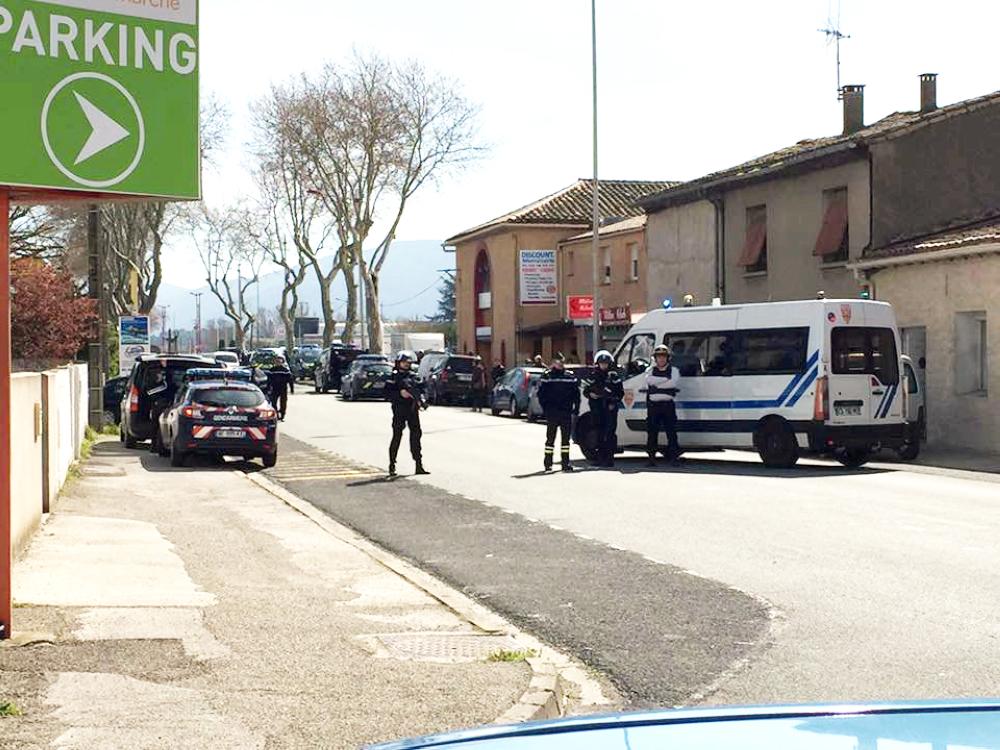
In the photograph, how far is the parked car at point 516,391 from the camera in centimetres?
4019

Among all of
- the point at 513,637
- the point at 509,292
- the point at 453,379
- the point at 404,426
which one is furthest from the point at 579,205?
the point at 513,637

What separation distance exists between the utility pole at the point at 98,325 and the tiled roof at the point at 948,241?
598 inches

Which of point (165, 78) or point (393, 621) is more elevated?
point (165, 78)

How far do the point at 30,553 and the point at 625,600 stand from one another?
502 centimetres

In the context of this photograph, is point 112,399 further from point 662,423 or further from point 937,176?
point 937,176

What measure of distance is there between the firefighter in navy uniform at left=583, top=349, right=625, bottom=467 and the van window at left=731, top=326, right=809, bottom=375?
73.2 inches

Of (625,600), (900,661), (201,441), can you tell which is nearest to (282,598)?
(625,600)

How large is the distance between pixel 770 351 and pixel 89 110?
15.1 meters

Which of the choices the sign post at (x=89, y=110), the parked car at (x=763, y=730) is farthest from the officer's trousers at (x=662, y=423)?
the parked car at (x=763, y=730)

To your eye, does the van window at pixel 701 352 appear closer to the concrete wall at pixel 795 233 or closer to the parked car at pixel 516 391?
the concrete wall at pixel 795 233

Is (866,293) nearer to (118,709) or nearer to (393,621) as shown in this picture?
(393,621)

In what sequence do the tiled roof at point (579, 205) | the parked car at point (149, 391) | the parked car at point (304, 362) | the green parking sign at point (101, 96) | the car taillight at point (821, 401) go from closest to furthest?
the green parking sign at point (101, 96) → the car taillight at point (821, 401) → the parked car at point (149, 391) → the tiled roof at point (579, 205) → the parked car at point (304, 362)

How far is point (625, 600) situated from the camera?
33.8ft

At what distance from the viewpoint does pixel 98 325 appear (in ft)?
102
